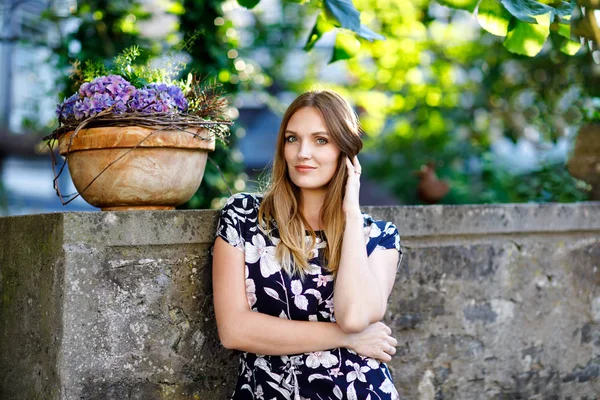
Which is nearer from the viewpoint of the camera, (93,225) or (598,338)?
(93,225)

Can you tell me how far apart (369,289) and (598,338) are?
181cm

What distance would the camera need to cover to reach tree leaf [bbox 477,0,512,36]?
8.92 feet

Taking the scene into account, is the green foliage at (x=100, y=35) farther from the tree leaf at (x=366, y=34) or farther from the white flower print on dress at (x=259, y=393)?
the white flower print on dress at (x=259, y=393)

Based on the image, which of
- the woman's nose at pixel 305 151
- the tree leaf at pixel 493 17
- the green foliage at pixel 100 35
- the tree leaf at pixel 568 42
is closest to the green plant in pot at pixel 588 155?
the tree leaf at pixel 568 42

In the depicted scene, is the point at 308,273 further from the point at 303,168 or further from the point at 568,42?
the point at 568,42

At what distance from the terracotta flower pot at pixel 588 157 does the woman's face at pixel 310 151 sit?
222 centimetres

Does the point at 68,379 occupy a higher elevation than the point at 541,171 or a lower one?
higher

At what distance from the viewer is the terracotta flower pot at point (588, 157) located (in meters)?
4.04

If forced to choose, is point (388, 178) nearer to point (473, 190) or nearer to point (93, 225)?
point (473, 190)

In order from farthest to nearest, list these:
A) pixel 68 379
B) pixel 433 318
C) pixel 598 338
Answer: pixel 598 338 < pixel 433 318 < pixel 68 379

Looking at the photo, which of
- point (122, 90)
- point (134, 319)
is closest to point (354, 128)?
point (122, 90)

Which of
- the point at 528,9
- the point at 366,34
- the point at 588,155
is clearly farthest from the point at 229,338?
the point at 588,155

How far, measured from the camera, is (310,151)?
2.36 metres

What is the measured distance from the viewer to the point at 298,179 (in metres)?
2.38
